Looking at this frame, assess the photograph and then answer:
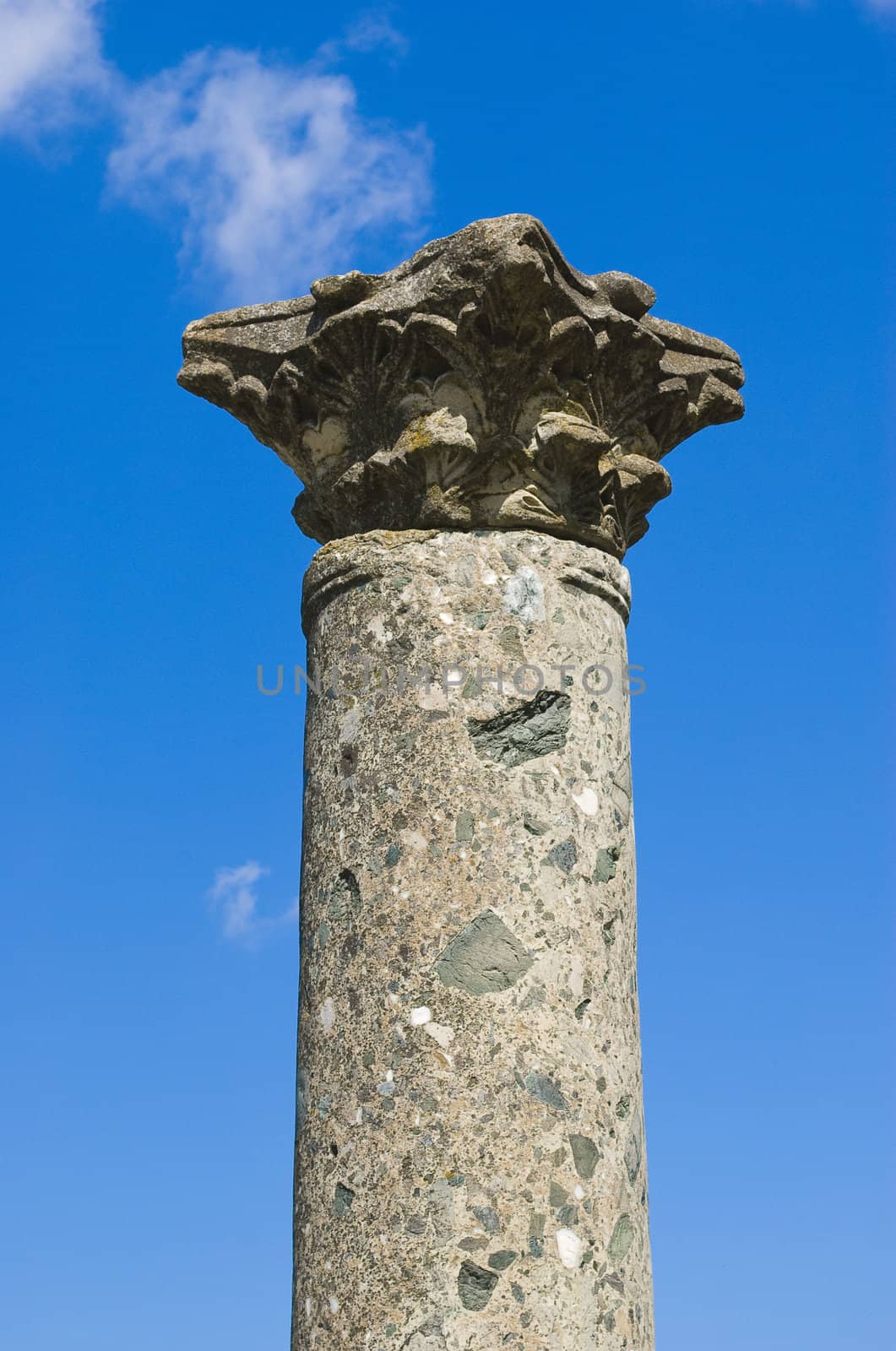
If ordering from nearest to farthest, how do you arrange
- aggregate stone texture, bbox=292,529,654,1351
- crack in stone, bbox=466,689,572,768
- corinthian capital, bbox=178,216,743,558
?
aggregate stone texture, bbox=292,529,654,1351 → crack in stone, bbox=466,689,572,768 → corinthian capital, bbox=178,216,743,558

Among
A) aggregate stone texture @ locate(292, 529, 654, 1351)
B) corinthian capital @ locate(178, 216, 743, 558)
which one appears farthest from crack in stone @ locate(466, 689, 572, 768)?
corinthian capital @ locate(178, 216, 743, 558)

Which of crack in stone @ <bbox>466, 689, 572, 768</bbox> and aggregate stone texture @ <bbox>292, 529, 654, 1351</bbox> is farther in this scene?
crack in stone @ <bbox>466, 689, 572, 768</bbox>

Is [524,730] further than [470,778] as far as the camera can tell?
Yes

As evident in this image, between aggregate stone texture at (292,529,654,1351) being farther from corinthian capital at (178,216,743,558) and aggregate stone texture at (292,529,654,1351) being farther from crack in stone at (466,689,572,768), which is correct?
corinthian capital at (178,216,743,558)

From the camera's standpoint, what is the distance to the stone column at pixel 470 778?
12.9 feet

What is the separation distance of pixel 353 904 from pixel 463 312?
1708 mm

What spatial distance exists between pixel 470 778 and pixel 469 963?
19.6 inches

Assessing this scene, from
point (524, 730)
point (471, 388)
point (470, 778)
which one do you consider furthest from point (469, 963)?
point (471, 388)

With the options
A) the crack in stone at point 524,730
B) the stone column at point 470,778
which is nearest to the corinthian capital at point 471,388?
the stone column at point 470,778

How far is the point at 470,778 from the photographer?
430 cm

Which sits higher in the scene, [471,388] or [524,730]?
[471,388]

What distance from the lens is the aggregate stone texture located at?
390 centimetres

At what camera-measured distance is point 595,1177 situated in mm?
4047

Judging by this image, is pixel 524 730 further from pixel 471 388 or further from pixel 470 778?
pixel 471 388
